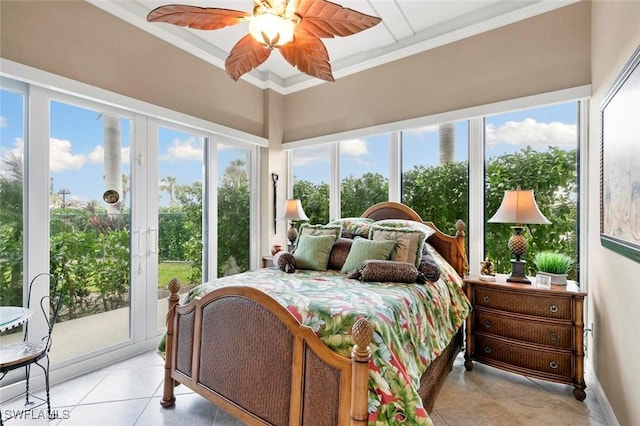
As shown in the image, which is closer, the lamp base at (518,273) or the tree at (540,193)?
the lamp base at (518,273)

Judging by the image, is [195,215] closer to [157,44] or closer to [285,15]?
[157,44]

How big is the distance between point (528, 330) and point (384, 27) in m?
2.98

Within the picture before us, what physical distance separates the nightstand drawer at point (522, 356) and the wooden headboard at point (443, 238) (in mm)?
599

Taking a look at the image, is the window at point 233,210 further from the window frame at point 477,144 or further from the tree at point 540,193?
the tree at point 540,193

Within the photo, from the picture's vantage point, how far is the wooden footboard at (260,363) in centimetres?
132

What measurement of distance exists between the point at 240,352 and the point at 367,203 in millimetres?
2437

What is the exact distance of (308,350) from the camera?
1.43m

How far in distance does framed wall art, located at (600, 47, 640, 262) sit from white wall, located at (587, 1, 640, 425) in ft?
0.31

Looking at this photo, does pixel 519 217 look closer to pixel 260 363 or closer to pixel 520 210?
pixel 520 210

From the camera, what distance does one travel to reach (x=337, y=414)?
1327 mm

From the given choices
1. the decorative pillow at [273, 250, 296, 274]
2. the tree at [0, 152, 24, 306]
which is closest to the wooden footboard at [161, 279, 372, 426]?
the decorative pillow at [273, 250, 296, 274]

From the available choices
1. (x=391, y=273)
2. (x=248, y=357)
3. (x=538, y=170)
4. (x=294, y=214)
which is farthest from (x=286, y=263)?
(x=538, y=170)

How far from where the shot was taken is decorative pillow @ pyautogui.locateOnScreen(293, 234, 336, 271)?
273 cm

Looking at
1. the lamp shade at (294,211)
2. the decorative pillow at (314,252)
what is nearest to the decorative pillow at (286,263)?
the decorative pillow at (314,252)
